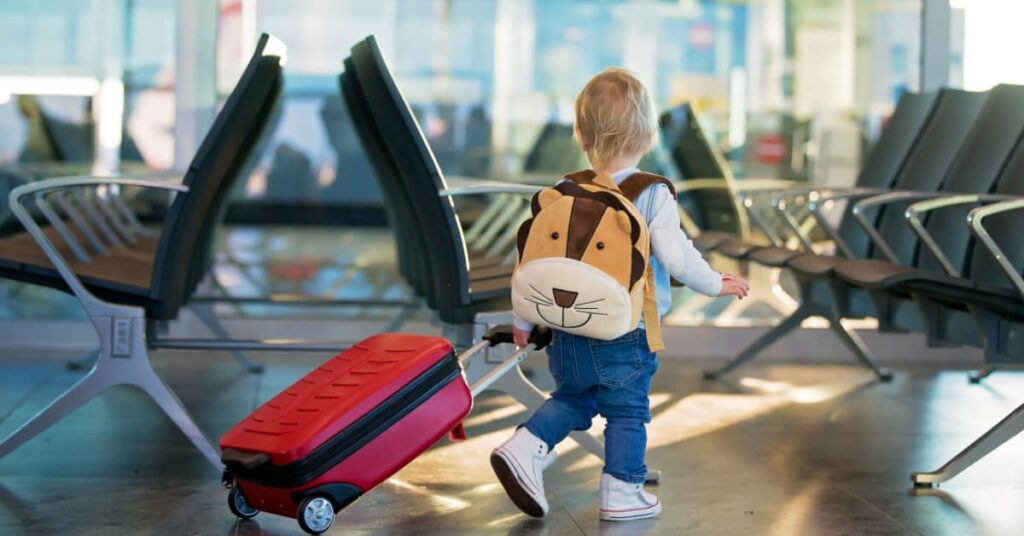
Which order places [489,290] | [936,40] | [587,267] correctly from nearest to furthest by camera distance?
[587,267] → [489,290] → [936,40]

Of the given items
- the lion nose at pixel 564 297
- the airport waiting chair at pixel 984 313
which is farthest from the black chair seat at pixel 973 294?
the lion nose at pixel 564 297

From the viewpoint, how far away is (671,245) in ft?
10.7

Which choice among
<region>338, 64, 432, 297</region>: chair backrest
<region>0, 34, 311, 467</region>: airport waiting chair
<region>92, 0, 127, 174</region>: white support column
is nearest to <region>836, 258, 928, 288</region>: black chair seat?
<region>338, 64, 432, 297</region>: chair backrest

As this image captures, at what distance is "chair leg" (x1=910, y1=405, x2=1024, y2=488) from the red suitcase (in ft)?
4.16

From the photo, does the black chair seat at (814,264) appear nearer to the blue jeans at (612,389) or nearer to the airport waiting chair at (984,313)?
the airport waiting chair at (984,313)

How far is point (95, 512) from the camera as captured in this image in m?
3.29

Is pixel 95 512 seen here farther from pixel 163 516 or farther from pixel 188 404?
pixel 188 404

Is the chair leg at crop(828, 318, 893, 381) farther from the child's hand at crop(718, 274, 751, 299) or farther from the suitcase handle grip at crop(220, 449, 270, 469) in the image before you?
the suitcase handle grip at crop(220, 449, 270, 469)

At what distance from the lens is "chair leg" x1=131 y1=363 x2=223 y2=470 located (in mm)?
3736

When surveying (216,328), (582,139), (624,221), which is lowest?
(216,328)

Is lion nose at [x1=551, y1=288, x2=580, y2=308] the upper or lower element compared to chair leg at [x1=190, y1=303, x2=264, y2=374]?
upper

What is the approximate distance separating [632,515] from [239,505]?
2.89 ft

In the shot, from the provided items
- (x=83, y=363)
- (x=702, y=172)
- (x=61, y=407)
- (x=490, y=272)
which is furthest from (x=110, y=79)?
(x=61, y=407)

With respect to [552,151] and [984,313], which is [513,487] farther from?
[552,151]
